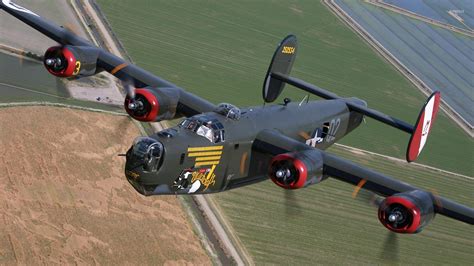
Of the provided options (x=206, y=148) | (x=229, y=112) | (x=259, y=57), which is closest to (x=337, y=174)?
(x=229, y=112)

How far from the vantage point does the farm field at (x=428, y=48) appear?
101125 mm

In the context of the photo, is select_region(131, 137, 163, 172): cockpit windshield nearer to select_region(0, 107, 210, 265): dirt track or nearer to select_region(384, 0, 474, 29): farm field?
select_region(0, 107, 210, 265): dirt track

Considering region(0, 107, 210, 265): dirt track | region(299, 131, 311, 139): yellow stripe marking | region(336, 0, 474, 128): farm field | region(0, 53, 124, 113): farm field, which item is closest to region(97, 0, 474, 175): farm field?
region(336, 0, 474, 128): farm field

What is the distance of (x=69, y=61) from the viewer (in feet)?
150

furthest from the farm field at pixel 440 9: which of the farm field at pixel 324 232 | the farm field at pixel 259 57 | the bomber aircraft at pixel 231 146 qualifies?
the bomber aircraft at pixel 231 146

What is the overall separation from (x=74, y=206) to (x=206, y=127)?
47.2 ft

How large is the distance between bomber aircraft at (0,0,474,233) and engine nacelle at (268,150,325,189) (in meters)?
0.05

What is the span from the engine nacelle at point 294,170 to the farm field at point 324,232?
37.2ft

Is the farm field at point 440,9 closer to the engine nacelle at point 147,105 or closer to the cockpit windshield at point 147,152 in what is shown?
the engine nacelle at point 147,105

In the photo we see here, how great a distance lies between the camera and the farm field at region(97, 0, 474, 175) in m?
76.4

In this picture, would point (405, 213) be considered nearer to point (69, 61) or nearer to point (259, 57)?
point (69, 61)

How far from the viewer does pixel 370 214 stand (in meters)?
60.9

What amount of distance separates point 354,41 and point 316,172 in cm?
6645

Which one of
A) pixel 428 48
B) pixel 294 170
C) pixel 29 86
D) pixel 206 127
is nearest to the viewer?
pixel 294 170
